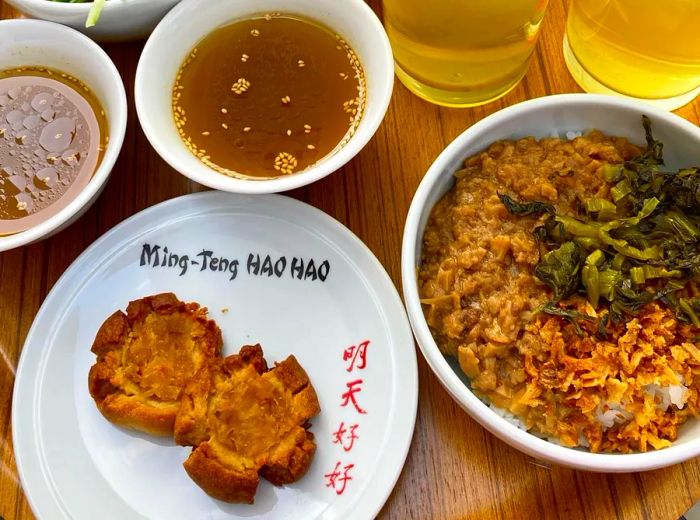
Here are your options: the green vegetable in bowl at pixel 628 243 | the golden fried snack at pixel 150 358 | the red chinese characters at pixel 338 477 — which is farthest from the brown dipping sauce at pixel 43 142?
the green vegetable in bowl at pixel 628 243

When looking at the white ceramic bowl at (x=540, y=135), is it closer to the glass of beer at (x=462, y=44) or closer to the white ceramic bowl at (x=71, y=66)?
the glass of beer at (x=462, y=44)

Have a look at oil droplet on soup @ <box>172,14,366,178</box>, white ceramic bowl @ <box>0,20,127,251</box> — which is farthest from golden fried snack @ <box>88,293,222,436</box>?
oil droplet on soup @ <box>172,14,366,178</box>

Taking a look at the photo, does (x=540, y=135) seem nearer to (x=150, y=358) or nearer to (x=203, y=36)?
(x=203, y=36)

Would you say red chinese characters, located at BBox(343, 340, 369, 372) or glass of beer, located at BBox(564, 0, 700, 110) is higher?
glass of beer, located at BBox(564, 0, 700, 110)

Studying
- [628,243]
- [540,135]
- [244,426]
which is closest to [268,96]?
[540,135]

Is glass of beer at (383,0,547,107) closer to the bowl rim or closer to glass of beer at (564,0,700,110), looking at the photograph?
glass of beer at (564,0,700,110)

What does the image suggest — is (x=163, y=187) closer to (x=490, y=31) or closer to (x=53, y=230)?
(x=53, y=230)
